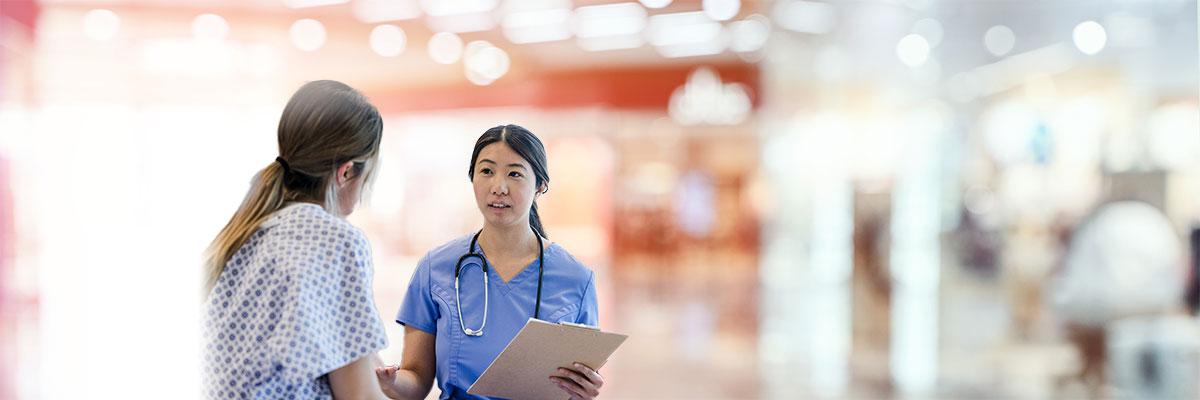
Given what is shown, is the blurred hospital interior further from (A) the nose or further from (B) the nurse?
(A) the nose

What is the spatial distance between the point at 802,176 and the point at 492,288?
22.6 ft

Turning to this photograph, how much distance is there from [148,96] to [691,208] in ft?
35.6

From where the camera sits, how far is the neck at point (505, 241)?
1863mm

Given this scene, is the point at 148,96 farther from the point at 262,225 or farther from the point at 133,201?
the point at 262,225

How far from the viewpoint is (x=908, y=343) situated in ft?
Result: 24.9

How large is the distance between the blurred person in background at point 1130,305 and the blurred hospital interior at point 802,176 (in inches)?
0.6

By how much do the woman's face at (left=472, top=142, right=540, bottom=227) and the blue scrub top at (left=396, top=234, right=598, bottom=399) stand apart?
0.33 feet

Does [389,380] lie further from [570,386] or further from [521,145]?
[521,145]

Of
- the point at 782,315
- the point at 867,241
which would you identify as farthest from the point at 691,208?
the point at 867,241

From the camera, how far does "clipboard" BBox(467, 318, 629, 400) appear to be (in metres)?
1.64

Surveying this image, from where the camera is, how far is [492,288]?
5.98 ft

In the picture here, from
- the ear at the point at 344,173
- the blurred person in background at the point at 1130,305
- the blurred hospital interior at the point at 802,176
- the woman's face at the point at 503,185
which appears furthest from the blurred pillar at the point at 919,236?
the ear at the point at 344,173

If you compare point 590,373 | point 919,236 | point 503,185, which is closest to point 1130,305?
point 919,236

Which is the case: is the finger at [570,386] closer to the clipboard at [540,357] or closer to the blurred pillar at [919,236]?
the clipboard at [540,357]
